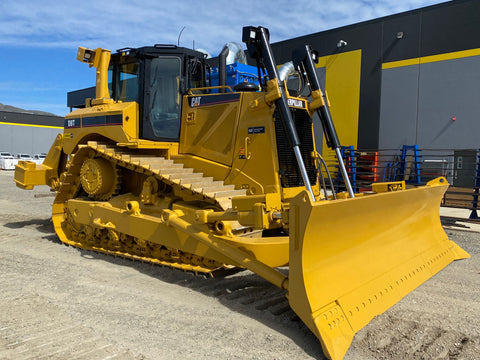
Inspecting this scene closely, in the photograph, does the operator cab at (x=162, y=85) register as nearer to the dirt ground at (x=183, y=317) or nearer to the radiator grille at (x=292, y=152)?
the radiator grille at (x=292, y=152)

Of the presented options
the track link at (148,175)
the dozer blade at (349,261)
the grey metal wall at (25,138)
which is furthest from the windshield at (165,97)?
the grey metal wall at (25,138)

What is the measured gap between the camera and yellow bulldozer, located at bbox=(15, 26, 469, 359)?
3.61m

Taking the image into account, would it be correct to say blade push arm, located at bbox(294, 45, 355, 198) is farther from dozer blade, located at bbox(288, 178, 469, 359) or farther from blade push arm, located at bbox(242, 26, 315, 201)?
dozer blade, located at bbox(288, 178, 469, 359)

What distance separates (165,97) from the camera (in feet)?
19.8

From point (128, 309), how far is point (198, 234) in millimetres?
1059

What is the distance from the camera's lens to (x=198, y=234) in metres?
4.55

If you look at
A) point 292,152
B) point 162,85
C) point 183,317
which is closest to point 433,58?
point 292,152

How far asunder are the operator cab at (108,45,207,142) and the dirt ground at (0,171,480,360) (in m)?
1.94

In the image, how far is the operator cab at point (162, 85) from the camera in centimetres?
596

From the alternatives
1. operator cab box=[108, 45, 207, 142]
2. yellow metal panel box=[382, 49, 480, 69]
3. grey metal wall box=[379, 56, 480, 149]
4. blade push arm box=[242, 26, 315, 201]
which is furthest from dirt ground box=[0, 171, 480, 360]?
yellow metal panel box=[382, 49, 480, 69]

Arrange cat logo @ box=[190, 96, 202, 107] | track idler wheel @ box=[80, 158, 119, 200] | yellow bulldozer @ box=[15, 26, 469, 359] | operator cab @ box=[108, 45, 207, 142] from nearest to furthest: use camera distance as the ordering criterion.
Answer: yellow bulldozer @ box=[15, 26, 469, 359] < cat logo @ box=[190, 96, 202, 107] < operator cab @ box=[108, 45, 207, 142] < track idler wheel @ box=[80, 158, 119, 200]

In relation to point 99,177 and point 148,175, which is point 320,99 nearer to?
point 148,175

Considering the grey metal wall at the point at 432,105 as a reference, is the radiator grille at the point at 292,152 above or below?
below

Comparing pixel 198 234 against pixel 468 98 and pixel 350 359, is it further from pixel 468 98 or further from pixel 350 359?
pixel 468 98
